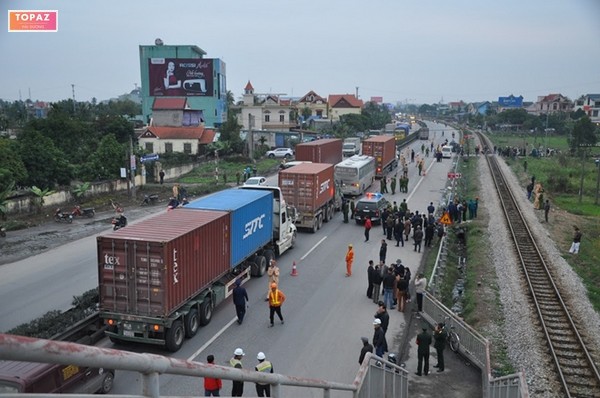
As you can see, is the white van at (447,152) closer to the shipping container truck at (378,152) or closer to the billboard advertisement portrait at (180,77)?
the shipping container truck at (378,152)

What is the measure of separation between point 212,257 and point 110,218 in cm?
1685

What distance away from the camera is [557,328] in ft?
53.0

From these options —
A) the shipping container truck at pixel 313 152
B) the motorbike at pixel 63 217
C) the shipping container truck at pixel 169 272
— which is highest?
the shipping container truck at pixel 313 152

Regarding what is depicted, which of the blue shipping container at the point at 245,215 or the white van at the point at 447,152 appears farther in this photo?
the white van at the point at 447,152

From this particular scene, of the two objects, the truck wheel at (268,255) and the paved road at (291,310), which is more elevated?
the truck wheel at (268,255)

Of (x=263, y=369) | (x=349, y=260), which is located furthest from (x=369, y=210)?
(x=263, y=369)

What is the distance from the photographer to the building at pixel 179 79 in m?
85.0

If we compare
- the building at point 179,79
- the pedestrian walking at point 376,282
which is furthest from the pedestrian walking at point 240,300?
the building at point 179,79

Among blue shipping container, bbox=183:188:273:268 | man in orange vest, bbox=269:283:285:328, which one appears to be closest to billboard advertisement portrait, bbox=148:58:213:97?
blue shipping container, bbox=183:188:273:268

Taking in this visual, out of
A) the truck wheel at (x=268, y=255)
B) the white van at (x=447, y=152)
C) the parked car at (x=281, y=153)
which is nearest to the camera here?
the truck wheel at (x=268, y=255)

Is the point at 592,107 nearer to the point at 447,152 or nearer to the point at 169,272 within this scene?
the point at 447,152

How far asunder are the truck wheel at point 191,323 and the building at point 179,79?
7290 centimetres

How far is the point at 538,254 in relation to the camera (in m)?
24.1

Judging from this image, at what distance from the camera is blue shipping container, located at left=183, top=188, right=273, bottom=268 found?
54.8 ft
